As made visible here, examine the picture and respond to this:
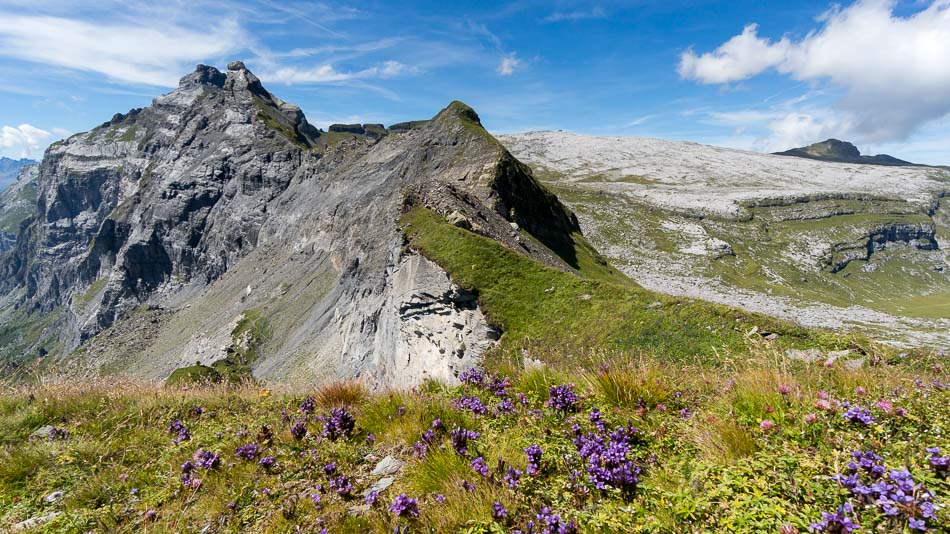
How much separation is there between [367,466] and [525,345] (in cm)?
1599

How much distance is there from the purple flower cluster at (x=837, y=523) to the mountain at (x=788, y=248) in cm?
8635

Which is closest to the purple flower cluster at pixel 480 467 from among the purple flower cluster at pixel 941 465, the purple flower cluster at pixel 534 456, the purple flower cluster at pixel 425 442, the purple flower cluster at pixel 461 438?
the purple flower cluster at pixel 534 456

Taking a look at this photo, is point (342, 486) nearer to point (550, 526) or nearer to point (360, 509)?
point (360, 509)

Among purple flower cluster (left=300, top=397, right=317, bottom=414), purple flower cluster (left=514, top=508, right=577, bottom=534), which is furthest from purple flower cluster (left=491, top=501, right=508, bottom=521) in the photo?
purple flower cluster (left=300, top=397, right=317, bottom=414)

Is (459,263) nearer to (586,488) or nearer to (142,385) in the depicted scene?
(142,385)

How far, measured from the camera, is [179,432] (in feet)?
23.2

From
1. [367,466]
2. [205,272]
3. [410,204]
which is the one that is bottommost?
[205,272]

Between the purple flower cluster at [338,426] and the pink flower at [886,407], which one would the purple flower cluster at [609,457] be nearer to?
the pink flower at [886,407]

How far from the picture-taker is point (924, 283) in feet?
470

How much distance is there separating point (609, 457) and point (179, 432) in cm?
711

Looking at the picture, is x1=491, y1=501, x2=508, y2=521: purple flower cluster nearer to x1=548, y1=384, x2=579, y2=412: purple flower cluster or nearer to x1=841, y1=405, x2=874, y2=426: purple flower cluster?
x1=548, y1=384, x2=579, y2=412: purple flower cluster

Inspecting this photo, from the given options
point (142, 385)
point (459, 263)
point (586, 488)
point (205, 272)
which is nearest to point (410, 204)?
point (459, 263)

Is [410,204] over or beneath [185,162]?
beneath

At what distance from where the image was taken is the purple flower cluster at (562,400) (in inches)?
243
